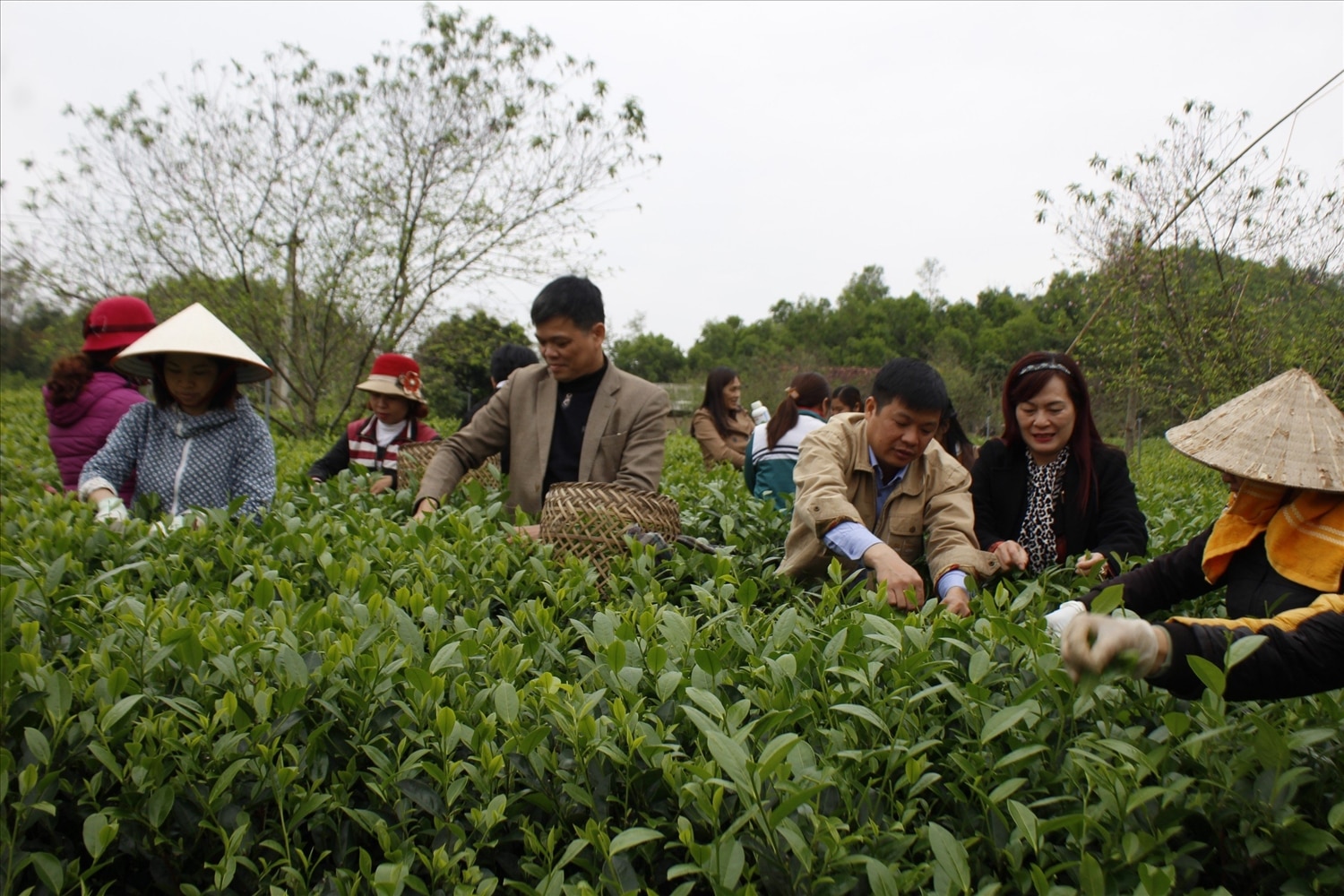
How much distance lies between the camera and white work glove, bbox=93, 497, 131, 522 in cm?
301

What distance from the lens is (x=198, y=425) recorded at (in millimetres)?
3426

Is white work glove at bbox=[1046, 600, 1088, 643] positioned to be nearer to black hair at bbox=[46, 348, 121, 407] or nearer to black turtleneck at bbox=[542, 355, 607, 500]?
black turtleneck at bbox=[542, 355, 607, 500]

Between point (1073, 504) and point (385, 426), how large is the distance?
12.7 ft

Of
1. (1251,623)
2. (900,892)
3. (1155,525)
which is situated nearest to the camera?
(900,892)

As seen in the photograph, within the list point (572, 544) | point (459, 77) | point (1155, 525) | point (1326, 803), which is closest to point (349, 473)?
point (572, 544)

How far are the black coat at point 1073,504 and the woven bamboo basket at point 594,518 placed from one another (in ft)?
4.04

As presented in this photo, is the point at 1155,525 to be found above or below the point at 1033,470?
below

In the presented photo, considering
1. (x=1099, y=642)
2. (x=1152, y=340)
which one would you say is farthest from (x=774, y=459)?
(x=1152, y=340)

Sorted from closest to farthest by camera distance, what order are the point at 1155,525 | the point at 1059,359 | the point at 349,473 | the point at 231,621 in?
A: the point at 231,621 → the point at 1059,359 → the point at 1155,525 → the point at 349,473

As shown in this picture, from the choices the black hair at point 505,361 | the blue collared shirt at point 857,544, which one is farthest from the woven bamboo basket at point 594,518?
the black hair at point 505,361

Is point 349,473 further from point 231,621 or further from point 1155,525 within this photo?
point 1155,525

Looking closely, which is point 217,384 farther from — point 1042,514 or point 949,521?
point 1042,514

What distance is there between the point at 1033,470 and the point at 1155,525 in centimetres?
97

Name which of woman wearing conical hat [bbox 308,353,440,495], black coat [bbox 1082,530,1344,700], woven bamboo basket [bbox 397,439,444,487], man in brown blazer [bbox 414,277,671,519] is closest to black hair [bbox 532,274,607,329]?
man in brown blazer [bbox 414,277,671,519]
